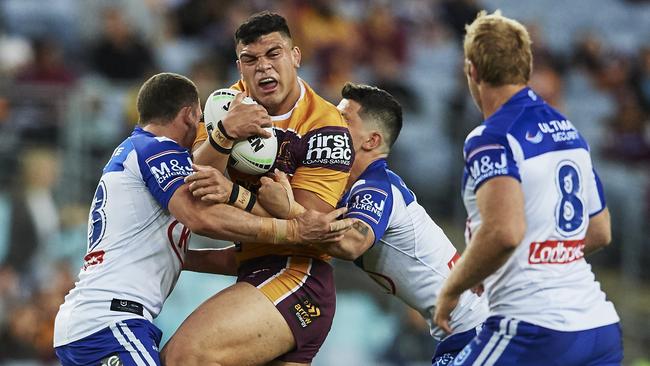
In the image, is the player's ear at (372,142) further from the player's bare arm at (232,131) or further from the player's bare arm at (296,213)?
the player's bare arm at (232,131)

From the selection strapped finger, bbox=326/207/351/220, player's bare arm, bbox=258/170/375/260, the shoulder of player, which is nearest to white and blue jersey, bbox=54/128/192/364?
player's bare arm, bbox=258/170/375/260

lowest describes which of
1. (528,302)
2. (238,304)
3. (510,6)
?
(238,304)

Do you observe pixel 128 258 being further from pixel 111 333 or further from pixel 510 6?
pixel 510 6

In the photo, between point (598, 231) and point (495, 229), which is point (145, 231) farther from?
point (598, 231)

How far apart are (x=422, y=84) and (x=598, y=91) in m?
3.22

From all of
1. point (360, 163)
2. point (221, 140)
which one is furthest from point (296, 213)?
point (360, 163)

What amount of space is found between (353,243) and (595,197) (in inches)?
56.3

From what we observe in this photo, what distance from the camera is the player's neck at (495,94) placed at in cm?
586

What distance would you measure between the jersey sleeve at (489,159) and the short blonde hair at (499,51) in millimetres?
330

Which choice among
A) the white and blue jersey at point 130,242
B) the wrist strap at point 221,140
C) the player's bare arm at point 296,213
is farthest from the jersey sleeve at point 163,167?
the player's bare arm at point 296,213

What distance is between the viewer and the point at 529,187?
5688 millimetres

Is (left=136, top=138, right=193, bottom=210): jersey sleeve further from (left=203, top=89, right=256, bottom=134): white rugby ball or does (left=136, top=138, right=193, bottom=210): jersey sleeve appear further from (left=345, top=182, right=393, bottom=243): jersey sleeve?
(left=345, top=182, right=393, bottom=243): jersey sleeve

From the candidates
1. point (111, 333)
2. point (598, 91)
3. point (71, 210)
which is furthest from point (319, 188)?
point (598, 91)

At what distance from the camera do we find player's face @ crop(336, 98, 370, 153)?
24.5ft
